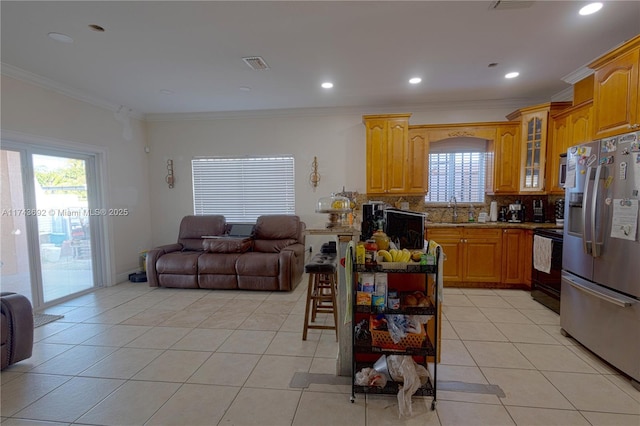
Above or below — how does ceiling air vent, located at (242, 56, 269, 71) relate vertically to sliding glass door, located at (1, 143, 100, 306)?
above

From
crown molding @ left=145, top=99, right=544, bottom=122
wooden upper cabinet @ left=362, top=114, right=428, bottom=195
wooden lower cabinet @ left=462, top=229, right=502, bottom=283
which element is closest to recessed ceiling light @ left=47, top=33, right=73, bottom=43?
crown molding @ left=145, top=99, right=544, bottom=122

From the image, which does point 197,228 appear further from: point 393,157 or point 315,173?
point 393,157

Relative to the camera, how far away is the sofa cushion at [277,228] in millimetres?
4773

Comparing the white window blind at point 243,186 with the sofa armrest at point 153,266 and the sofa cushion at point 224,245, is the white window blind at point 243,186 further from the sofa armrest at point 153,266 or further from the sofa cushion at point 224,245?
the sofa armrest at point 153,266

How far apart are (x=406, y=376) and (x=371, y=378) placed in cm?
23

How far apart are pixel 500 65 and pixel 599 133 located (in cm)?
127

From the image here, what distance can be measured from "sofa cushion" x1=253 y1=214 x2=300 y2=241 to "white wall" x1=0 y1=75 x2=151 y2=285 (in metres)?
2.12

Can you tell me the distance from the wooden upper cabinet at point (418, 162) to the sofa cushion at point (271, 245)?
2.05 m

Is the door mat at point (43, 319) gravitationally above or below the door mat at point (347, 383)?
above

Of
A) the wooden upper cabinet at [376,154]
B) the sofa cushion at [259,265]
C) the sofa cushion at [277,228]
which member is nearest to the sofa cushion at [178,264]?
the sofa cushion at [259,265]

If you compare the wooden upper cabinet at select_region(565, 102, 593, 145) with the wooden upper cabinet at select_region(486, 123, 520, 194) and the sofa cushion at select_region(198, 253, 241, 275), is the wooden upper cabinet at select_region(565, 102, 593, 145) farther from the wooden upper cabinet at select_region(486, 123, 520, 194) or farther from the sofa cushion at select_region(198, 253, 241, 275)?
the sofa cushion at select_region(198, 253, 241, 275)

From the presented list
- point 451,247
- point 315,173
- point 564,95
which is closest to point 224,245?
point 315,173

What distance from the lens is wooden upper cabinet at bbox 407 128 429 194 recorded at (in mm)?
4492

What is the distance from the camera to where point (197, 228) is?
16.3 ft
